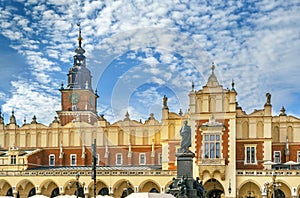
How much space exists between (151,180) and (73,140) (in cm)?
1498

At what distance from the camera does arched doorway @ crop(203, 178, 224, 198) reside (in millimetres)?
54062

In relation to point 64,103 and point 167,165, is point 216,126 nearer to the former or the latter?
point 167,165

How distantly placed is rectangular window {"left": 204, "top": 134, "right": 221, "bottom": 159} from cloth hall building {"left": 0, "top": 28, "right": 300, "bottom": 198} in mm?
97

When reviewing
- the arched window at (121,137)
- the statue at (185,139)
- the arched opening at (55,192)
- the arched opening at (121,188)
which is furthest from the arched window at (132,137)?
the statue at (185,139)

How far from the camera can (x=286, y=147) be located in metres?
56.8

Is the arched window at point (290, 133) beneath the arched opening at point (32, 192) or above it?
above

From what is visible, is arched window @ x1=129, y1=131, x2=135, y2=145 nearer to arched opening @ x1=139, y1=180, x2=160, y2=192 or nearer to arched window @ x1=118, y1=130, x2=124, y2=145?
arched window @ x1=118, y1=130, x2=124, y2=145

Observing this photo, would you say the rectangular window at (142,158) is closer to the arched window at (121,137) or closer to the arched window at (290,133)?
the arched window at (121,137)

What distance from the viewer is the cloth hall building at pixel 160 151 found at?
173ft

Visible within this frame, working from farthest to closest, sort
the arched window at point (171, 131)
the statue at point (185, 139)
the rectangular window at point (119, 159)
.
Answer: the rectangular window at point (119, 159) → the arched window at point (171, 131) → the statue at point (185, 139)


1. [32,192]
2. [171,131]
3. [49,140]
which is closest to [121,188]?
[171,131]

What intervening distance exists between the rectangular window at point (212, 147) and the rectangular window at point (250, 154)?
3.34 meters

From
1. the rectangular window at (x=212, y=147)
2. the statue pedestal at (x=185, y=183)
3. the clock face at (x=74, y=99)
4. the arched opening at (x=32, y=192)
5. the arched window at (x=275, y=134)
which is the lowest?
the arched opening at (x=32, y=192)

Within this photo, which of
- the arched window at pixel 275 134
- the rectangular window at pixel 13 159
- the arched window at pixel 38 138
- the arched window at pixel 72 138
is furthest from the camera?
the arched window at pixel 38 138
